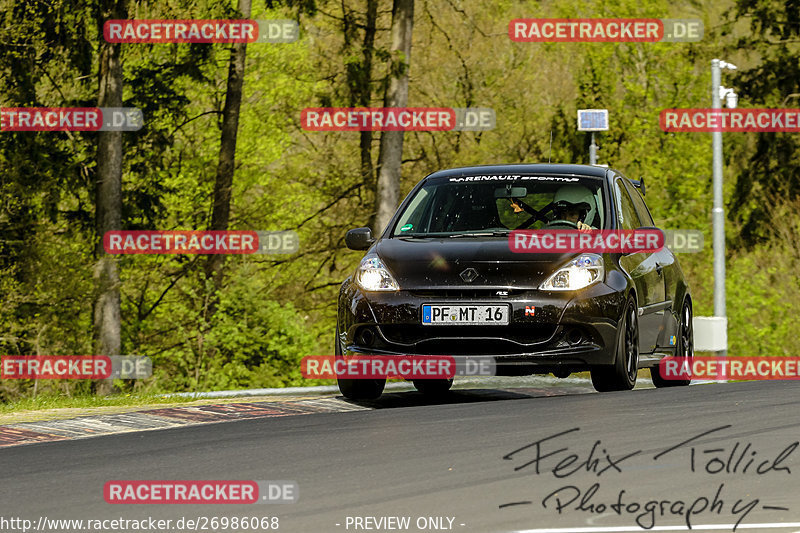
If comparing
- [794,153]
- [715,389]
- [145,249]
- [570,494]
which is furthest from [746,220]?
[570,494]

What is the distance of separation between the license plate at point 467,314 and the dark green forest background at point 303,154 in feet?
42.5

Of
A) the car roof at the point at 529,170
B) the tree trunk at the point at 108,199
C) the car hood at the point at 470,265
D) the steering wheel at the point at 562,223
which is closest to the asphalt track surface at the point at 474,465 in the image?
the car hood at the point at 470,265

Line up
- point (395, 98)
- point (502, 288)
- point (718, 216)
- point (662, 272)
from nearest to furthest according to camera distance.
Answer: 1. point (502, 288)
2. point (662, 272)
3. point (718, 216)
4. point (395, 98)

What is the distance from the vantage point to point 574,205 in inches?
479

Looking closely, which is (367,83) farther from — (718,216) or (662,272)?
(662,272)

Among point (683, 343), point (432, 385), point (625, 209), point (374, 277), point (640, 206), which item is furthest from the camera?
point (683, 343)

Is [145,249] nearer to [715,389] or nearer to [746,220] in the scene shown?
[746,220]

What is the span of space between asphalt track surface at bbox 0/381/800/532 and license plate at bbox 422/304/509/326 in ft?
2.13

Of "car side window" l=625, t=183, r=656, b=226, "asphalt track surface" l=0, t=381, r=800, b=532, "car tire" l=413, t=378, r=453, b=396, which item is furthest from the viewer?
"car side window" l=625, t=183, r=656, b=226

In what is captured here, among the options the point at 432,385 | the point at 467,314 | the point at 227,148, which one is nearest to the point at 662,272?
the point at 432,385

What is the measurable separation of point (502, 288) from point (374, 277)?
3.45 feet

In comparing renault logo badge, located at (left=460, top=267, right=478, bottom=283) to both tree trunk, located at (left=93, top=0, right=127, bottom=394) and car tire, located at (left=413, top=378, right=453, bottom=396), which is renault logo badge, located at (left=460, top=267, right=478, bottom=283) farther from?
tree trunk, located at (left=93, top=0, right=127, bottom=394)

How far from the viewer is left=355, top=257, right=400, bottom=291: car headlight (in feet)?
36.2

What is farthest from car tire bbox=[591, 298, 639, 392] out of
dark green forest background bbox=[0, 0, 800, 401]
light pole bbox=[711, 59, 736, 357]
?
light pole bbox=[711, 59, 736, 357]
